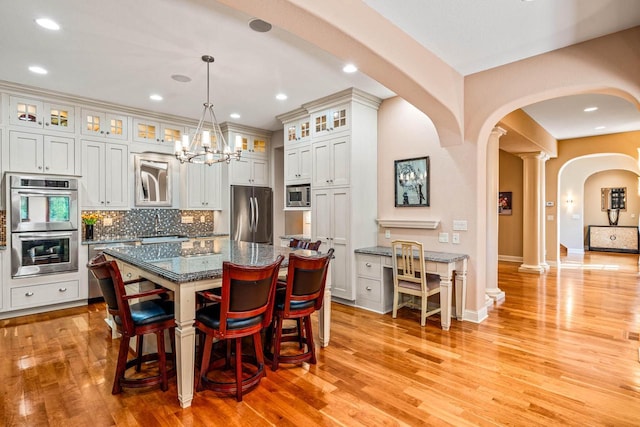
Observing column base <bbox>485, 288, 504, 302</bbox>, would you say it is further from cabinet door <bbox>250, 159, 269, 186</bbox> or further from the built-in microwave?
cabinet door <bbox>250, 159, 269, 186</bbox>

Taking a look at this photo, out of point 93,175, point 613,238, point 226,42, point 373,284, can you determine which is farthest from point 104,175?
point 613,238

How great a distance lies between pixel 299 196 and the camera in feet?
18.3

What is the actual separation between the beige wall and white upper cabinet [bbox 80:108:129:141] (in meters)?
8.81

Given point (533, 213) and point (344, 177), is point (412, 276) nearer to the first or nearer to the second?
point (344, 177)

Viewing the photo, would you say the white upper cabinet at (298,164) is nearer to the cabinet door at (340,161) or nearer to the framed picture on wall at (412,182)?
the cabinet door at (340,161)

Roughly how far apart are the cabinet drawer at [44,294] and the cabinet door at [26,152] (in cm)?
160

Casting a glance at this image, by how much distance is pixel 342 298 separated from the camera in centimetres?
491

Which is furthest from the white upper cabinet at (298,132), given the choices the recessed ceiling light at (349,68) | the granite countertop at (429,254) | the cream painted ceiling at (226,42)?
the granite countertop at (429,254)

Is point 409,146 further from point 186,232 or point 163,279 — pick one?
→ point 186,232

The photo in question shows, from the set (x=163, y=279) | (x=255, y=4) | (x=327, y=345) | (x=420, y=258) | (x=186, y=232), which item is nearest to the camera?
(x=255, y=4)

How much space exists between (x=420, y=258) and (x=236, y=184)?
12.7 feet

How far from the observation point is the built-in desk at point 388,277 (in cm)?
390

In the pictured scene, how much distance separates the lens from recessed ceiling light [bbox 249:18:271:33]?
9.62 feet

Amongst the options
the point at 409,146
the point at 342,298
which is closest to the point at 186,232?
the point at 342,298
